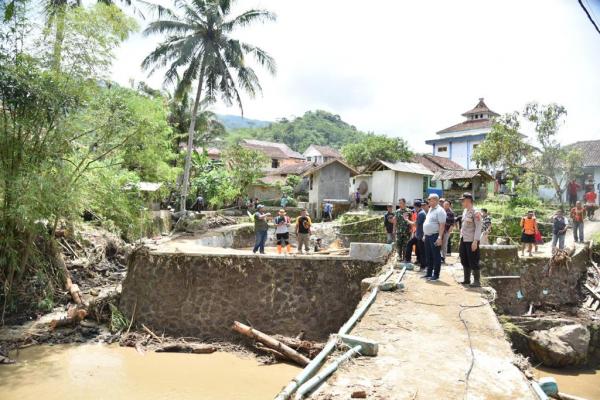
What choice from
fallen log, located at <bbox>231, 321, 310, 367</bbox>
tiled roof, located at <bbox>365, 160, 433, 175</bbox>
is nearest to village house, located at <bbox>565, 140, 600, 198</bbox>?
tiled roof, located at <bbox>365, 160, 433, 175</bbox>

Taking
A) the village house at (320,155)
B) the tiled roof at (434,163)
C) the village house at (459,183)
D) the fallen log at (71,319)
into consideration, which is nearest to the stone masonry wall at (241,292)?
the fallen log at (71,319)

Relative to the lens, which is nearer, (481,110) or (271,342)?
(271,342)

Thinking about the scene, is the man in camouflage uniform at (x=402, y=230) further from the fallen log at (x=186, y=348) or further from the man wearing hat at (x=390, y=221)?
the fallen log at (x=186, y=348)

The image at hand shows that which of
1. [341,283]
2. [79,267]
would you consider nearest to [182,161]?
[79,267]

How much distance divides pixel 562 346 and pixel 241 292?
23.5 ft

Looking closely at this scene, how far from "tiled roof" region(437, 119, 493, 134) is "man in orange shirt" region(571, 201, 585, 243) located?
2502cm

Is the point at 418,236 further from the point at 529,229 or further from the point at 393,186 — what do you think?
the point at 393,186

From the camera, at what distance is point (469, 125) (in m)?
40.5

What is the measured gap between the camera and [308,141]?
240 ft

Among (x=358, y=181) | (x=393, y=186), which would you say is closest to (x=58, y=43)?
(x=393, y=186)

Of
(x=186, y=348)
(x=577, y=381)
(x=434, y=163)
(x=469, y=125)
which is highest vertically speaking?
(x=469, y=125)

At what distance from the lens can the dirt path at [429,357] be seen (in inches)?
156

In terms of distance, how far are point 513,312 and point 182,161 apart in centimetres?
2280

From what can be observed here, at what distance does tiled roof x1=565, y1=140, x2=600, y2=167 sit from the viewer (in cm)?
2756
